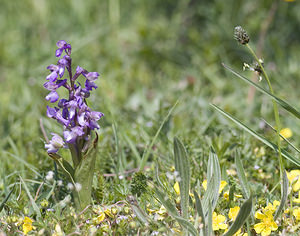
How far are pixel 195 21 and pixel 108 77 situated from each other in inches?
48.9

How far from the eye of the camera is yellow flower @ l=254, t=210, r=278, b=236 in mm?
1840

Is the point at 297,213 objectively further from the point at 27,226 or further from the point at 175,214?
the point at 27,226

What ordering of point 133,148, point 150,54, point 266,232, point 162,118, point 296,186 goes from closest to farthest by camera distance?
point 266,232 < point 296,186 < point 133,148 < point 162,118 < point 150,54

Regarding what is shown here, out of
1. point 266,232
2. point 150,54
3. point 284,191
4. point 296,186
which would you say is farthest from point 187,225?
point 150,54

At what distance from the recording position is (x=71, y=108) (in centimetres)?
189

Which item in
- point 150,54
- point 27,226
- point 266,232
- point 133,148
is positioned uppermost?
point 150,54

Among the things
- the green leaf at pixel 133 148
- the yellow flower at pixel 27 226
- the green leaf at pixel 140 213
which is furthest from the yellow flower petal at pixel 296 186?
the yellow flower at pixel 27 226

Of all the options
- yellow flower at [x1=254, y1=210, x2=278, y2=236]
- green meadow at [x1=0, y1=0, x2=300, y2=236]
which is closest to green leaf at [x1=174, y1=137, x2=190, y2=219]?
green meadow at [x1=0, y1=0, x2=300, y2=236]

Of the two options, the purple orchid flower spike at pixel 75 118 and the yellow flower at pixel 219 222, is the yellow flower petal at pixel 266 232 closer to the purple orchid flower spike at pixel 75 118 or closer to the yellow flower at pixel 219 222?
the yellow flower at pixel 219 222

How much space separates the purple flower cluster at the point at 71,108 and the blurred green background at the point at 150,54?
1.02 metres

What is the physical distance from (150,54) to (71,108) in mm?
2470

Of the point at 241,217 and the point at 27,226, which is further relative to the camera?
the point at 27,226

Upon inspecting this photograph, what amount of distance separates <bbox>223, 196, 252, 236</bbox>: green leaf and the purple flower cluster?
2.37ft

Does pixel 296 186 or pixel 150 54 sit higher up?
pixel 150 54
